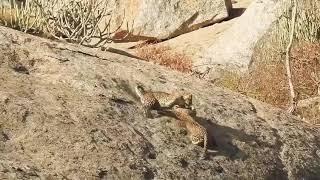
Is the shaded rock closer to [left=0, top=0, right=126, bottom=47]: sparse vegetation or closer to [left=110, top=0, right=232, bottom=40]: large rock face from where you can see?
[left=110, top=0, right=232, bottom=40]: large rock face

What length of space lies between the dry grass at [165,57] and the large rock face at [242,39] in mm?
341

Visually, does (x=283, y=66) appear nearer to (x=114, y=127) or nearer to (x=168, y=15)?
(x=168, y=15)

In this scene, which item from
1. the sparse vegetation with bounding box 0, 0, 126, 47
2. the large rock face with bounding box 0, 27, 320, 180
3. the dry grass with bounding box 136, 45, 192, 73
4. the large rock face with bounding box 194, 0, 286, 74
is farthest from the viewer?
the large rock face with bounding box 194, 0, 286, 74

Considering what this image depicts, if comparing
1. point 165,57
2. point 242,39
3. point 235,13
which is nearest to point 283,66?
point 242,39

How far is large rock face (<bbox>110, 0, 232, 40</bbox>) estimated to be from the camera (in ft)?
58.6

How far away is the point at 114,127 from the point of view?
6.19 m

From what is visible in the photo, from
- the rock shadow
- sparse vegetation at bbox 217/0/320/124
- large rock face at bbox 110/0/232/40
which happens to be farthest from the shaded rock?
sparse vegetation at bbox 217/0/320/124

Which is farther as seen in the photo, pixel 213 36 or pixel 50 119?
pixel 213 36

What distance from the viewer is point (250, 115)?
7.76m

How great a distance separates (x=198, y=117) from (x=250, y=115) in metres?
0.90

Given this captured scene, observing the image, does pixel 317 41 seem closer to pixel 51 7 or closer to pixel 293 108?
pixel 293 108

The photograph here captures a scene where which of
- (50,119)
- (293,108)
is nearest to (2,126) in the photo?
(50,119)

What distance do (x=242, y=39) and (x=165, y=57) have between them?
1.83 m

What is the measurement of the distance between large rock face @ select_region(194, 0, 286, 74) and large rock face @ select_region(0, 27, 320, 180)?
6459mm
